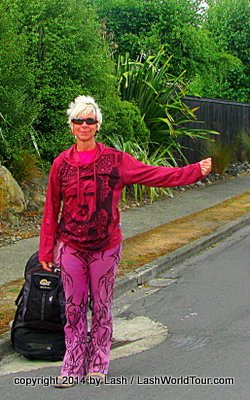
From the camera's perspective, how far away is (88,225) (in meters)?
4.99

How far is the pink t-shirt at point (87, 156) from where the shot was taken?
5062mm

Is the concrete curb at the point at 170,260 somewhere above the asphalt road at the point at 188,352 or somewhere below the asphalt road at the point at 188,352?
below

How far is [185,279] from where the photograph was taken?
8.71m

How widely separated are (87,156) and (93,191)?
25cm

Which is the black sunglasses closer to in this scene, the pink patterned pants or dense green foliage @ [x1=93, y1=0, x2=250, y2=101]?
the pink patterned pants

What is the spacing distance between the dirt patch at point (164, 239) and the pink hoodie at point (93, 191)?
154 centimetres

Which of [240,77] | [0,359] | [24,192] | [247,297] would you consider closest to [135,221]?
[24,192]

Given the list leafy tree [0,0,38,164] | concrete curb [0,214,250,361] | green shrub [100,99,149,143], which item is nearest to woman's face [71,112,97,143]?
concrete curb [0,214,250,361]

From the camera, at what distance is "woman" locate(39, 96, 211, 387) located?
5016 millimetres

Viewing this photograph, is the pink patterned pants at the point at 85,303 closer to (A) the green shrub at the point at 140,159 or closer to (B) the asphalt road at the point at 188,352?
Answer: (B) the asphalt road at the point at 188,352

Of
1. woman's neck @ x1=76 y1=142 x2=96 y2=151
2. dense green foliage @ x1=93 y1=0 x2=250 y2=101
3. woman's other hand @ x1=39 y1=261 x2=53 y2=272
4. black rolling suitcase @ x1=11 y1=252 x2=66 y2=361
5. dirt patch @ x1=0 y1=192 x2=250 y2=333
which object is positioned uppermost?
dense green foliage @ x1=93 y1=0 x2=250 y2=101

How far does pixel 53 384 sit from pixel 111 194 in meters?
1.37

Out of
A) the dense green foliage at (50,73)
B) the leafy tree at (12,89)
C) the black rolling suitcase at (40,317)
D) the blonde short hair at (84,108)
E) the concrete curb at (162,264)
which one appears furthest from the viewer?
the dense green foliage at (50,73)

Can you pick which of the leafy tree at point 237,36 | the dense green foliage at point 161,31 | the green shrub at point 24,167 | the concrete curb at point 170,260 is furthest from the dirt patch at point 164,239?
the leafy tree at point 237,36
